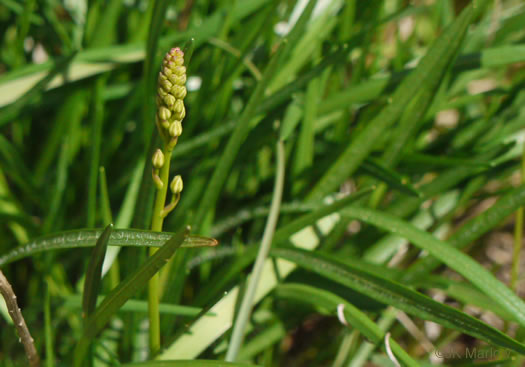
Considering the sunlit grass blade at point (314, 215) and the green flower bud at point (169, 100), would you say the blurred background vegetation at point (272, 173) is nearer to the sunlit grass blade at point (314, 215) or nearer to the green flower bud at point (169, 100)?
the sunlit grass blade at point (314, 215)

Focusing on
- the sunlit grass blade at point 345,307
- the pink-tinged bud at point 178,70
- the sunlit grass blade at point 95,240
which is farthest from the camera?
the sunlit grass blade at point 345,307

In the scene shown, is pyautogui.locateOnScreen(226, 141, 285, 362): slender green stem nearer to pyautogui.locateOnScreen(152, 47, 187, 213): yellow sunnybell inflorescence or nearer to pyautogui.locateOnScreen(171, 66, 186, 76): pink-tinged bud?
pyautogui.locateOnScreen(152, 47, 187, 213): yellow sunnybell inflorescence

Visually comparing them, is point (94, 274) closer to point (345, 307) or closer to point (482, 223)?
point (345, 307)

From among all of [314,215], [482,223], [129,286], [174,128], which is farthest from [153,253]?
[482,223]

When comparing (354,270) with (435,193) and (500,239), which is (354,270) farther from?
(500,239)

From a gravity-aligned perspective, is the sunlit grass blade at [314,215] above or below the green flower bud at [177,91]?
above

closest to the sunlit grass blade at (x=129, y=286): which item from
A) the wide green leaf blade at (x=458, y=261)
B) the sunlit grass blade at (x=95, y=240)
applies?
the sunlit grass blade at (x=95, y=240)

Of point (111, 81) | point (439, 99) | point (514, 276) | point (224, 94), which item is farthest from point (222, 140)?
point (514, 276)
